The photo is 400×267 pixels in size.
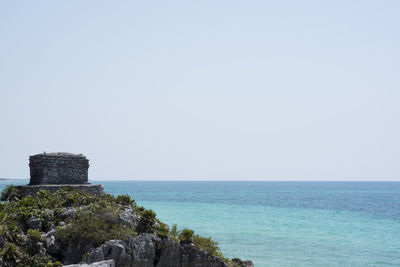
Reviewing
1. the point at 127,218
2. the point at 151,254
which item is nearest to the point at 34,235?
the point at 127,218

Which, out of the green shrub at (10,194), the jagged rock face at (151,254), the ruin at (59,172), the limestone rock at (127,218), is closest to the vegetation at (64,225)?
the limestone rock at (127,218)

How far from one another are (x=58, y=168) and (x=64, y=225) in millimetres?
6883

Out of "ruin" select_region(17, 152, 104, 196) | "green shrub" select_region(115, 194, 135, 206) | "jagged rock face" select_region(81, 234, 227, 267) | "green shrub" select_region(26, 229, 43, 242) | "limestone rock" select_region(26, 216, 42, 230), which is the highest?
"ruin" select_region(17, 152, 104, 196)

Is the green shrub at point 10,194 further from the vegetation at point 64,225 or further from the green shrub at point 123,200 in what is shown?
the green shrub at point 123,200

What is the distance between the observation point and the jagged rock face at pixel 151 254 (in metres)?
20.2

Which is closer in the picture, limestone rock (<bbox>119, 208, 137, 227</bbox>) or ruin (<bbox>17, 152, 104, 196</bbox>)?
limestone rock (<bbox>119, 208, 137, 227</bbox>)

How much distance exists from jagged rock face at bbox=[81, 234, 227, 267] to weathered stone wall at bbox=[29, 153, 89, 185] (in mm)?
9139

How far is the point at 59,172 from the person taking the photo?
27.9 metres

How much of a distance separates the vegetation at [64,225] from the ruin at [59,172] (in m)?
2.07

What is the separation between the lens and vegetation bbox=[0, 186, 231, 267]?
19.5m

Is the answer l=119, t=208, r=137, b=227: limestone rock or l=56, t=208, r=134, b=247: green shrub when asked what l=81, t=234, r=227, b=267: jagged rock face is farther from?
l=119, t=208, r=137, b=227: limestone rock

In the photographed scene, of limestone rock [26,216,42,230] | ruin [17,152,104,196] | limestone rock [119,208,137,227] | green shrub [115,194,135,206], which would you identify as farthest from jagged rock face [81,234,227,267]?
ruin [17,152,104,196]

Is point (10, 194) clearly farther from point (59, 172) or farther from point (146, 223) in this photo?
point (146, 223)

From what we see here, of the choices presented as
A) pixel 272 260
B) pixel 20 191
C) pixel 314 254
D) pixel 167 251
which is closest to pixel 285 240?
pixel 314 254
